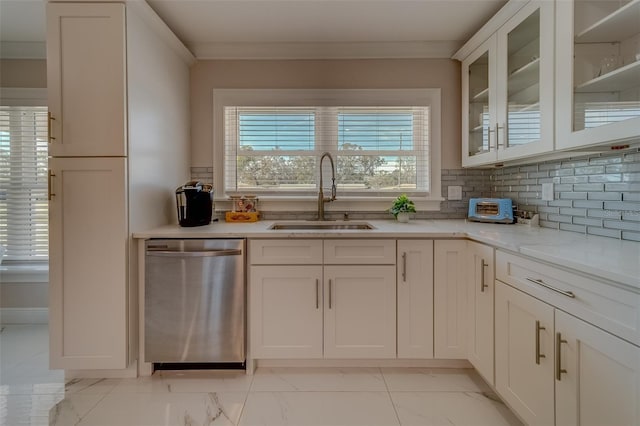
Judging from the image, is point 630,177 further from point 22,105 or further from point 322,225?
point 22,105

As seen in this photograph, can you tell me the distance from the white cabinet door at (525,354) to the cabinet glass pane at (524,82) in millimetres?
897

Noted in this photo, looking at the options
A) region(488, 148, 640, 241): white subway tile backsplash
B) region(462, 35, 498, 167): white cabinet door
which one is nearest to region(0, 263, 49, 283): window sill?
region(462, 35, 498, 167): white cabinet door

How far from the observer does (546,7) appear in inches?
60.6

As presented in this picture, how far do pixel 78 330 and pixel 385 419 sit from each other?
1794 mm

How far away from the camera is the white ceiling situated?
2.03 metres

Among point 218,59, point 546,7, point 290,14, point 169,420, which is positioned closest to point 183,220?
point 169,420

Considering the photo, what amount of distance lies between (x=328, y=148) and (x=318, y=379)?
1750 mm

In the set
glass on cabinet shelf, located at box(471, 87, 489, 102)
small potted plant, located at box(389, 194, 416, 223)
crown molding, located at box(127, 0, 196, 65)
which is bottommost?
small potted plant, located at box(389, 194, 416, 223)

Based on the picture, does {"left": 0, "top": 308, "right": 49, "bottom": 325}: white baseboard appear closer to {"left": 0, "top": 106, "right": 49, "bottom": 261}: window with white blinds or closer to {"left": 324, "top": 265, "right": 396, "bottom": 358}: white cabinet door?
{"left": 0, "top": 106, "right": 49, "bottom": 261}: window with white blinds

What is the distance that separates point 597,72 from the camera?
1342mm

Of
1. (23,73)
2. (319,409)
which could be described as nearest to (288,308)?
(319,409)

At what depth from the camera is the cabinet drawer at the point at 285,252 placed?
6.21ft

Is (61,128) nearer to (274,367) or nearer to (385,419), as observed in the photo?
(274,367)

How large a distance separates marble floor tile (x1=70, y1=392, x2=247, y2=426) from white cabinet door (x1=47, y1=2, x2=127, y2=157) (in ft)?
4.58
